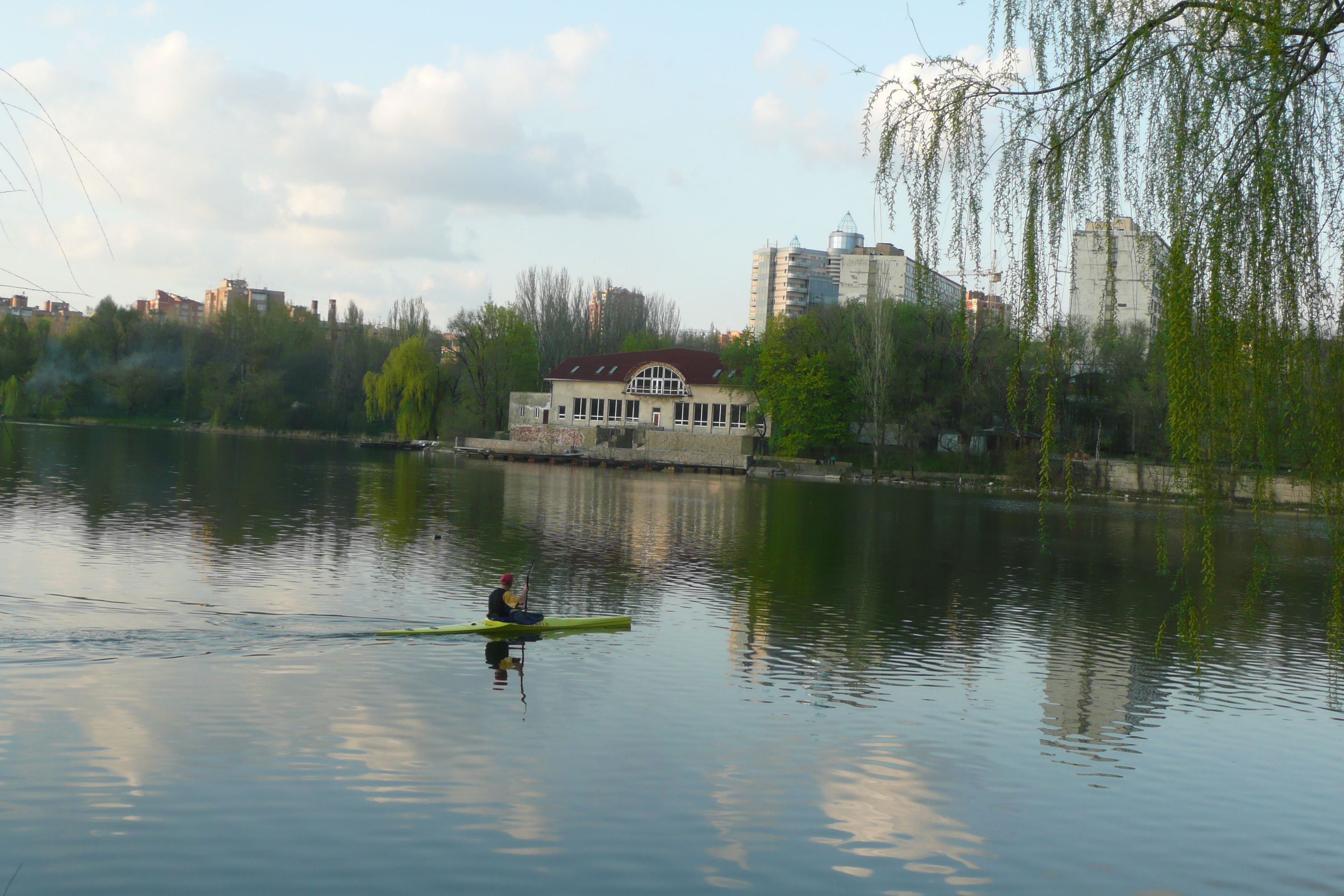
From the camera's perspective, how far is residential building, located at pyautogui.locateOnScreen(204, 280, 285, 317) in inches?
4429

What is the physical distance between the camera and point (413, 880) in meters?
8.60

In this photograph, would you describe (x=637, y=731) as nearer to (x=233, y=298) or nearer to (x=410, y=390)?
(x=410, y=390)

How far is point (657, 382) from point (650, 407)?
2.22m

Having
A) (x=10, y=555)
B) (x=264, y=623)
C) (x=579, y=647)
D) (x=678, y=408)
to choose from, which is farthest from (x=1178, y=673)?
(x=678, y=408)

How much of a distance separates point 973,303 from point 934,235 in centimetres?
66

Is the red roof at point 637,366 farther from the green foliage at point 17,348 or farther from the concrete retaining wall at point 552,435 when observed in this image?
the green foliage at point 17,348

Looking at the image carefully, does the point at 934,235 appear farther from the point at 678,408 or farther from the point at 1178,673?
the point at 678,408

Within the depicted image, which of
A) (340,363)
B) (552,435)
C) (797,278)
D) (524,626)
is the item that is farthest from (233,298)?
(524,626)

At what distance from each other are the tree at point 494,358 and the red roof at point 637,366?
30.1 ft

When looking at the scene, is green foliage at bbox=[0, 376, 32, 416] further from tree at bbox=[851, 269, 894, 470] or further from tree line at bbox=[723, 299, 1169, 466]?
tree at bbox=[851, 269, 894, 470]

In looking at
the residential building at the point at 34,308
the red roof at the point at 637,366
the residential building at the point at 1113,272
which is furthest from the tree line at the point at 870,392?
the residential building at the point at 34,308

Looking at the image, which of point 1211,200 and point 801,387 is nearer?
point 1211,200

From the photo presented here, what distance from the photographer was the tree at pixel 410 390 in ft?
309

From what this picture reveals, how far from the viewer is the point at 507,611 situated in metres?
18.0
